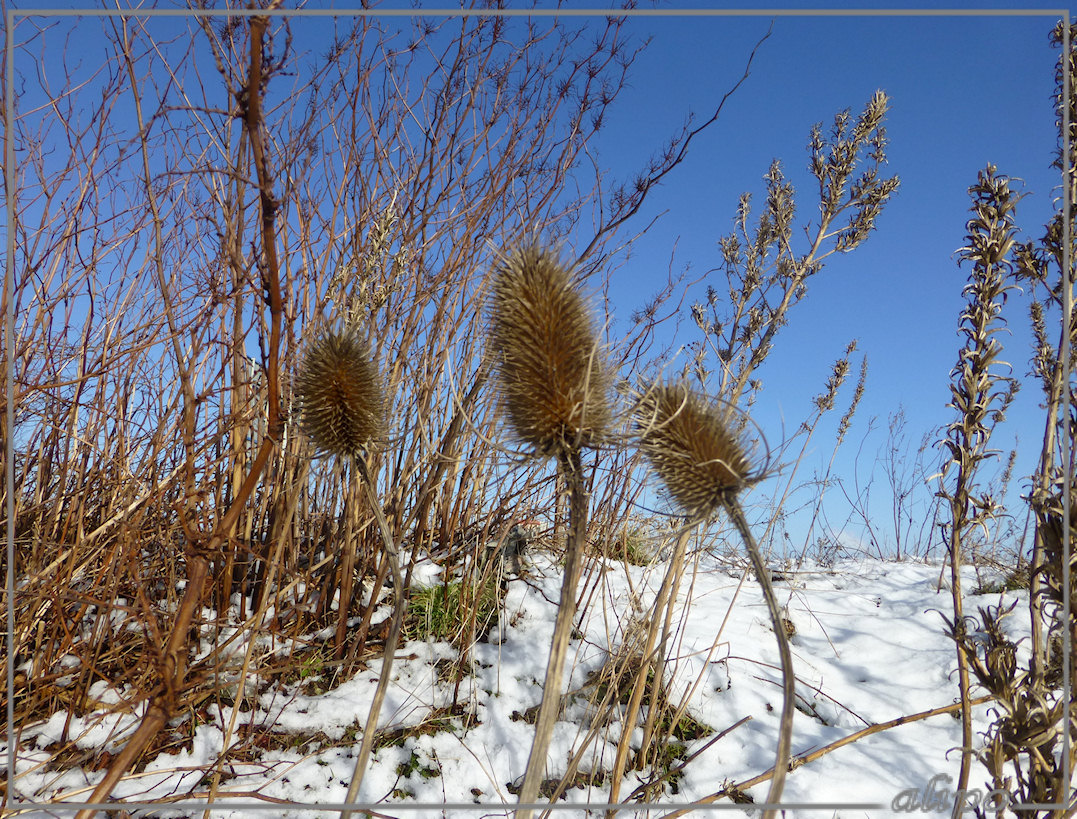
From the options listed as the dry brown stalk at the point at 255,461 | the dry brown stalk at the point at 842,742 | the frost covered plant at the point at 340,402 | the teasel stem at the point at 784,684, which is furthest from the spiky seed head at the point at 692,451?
the dry brown stalk at the point at 842,742

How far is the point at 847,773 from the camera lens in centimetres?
264

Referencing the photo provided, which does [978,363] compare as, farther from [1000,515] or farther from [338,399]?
[338,399]

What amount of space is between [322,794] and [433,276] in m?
2.24

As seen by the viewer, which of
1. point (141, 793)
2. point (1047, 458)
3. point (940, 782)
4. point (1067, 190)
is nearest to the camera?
point (1067, 190)

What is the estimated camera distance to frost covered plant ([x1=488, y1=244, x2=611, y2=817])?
4.44 feet

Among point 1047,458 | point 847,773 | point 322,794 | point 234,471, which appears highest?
point 1047,458

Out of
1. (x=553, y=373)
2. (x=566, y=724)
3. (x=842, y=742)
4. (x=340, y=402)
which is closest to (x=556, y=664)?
(x=553, y=373)

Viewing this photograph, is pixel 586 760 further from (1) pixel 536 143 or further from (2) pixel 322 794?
(1) pixel 536 143

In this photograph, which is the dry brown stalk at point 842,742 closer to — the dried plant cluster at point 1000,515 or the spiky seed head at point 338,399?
the dried plant cluster at point 1000,515

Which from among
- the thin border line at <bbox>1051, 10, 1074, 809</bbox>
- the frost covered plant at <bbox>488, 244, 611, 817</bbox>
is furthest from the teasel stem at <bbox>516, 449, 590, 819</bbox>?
the thin border line at <bbox>1051, 10, 1074, 809</bbox>

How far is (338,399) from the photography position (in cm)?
152

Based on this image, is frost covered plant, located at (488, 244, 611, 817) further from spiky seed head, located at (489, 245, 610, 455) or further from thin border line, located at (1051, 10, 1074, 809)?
thin border line, located at (1051, 10, 1074, 809)

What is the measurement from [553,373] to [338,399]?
0.50m

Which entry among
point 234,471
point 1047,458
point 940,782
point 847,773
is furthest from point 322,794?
point 1047,458
